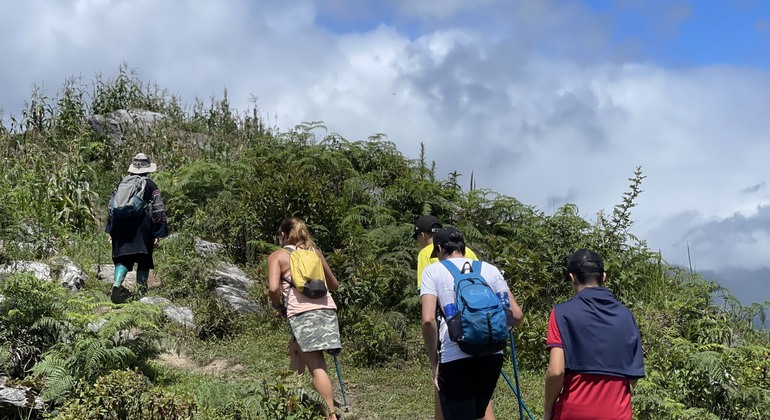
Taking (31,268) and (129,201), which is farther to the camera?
(129,201)

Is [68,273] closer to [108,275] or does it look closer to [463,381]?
[108,275]

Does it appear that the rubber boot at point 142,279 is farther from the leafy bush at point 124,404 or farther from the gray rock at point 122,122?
the gray rock at point 122,122

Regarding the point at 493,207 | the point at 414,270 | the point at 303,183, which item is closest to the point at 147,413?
the point at 414,270

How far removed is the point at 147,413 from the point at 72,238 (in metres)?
7.11

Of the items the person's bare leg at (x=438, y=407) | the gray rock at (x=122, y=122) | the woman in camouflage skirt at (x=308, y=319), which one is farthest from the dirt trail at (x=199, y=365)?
the gray rock at (x=122, y=122)

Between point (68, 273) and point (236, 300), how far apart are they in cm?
213

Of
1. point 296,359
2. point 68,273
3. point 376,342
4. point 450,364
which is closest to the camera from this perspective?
point 450,364

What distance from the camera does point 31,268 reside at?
9.55 metres

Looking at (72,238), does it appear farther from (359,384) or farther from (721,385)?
(721,385)

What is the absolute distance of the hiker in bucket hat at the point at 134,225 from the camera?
31.9ft

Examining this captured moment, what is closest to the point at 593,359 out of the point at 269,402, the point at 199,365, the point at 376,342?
the point at 269,402

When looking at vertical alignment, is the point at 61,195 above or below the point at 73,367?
above

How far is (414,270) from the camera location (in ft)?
35.1

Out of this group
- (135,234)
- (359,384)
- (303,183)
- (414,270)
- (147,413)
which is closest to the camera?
(147,413)
